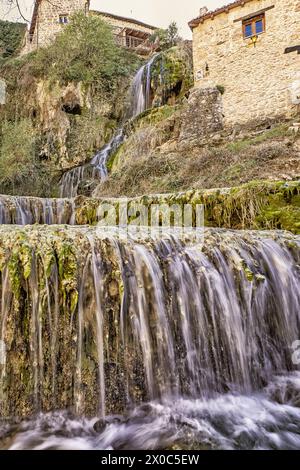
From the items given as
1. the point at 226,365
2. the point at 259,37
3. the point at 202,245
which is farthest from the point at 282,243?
the point at 259,37

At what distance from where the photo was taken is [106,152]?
14.3 meters

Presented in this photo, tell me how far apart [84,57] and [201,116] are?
8.14m

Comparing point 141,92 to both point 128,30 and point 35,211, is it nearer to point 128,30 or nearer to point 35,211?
point 35,211

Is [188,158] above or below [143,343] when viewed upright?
above

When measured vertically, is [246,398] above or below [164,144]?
below

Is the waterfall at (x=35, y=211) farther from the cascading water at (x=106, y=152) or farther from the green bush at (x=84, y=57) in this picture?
the green bush at (x=84, y=57)

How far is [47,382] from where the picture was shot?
2.64 m

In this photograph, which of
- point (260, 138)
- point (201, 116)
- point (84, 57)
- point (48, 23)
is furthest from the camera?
point (48, 23)

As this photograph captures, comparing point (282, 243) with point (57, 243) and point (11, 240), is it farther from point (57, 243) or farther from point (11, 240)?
point (11, 240)

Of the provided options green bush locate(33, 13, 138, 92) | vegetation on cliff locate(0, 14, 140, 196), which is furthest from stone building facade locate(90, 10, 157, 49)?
green bush locate(33, 13, 138, 92)

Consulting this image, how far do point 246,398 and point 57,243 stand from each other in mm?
2178

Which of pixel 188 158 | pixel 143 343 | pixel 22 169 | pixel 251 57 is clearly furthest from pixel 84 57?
pixel 143 343

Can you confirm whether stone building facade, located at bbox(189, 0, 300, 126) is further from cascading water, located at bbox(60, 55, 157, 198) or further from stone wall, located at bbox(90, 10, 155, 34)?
stone wall, located at bbox(90, 10, 155, 34)
